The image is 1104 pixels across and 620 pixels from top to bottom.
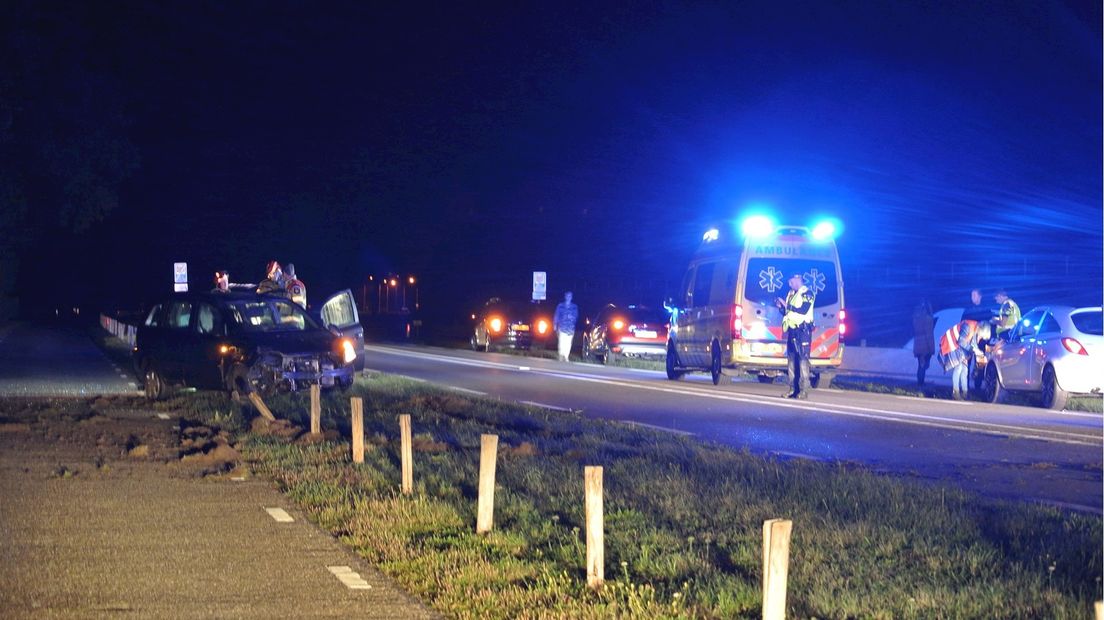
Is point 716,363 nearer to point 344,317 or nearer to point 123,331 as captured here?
point 344,317

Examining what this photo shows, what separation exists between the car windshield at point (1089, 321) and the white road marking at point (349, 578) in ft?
43.8

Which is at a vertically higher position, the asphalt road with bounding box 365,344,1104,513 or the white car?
the white car

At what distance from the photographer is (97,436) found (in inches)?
→ 575

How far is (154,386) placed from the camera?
64.3ft

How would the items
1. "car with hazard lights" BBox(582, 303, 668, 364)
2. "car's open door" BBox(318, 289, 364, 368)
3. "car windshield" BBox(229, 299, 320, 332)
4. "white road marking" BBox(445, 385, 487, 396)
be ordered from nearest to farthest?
"car windshield" BBox(229, 299, 320, 332) → "white road marking" BBox(445, 385, 487, 396) → "car's open door" BBox(318, 289, 364, 368) → "car with hazard lights" BBox(582, 303, 668, 364)

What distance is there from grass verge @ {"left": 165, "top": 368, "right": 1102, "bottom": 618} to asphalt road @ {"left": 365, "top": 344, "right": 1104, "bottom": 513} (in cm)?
116

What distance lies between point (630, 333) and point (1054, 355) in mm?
14382

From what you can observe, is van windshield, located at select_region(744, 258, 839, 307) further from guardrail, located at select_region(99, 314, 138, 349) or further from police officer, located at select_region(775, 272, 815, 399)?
guardrail, located at select_region(99, 314, 138, 349)

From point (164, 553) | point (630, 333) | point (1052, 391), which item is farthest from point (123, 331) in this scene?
point (164, 553)

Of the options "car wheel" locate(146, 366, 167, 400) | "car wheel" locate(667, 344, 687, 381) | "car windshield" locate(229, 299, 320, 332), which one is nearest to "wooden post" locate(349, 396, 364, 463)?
"car windshield" locate(229, 299, 320, 332)

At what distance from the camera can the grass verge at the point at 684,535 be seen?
6.60 meters

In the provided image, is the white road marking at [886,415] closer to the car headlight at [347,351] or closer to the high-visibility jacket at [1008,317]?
the high-visibility jacket at [1008,317]

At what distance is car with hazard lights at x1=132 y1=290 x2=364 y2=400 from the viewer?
721 inches

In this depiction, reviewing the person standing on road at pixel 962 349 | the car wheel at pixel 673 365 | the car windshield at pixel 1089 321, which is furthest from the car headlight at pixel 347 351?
the car windshield at pixel 1089 321
